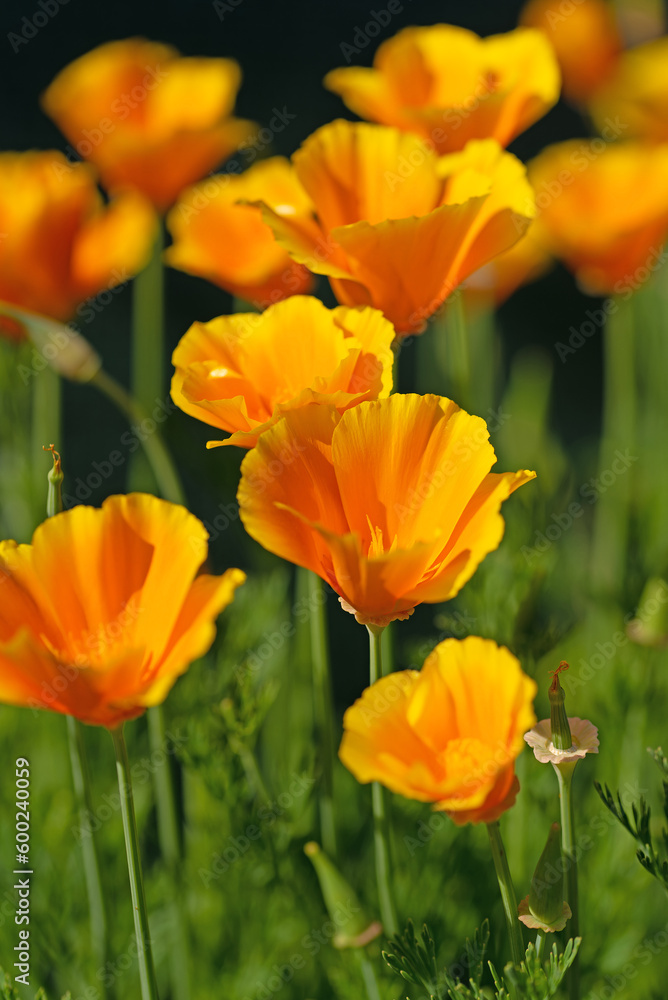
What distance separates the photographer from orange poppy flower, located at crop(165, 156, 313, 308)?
68 centimetres

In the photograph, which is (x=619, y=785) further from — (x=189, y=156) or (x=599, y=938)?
(x=189, y=156)

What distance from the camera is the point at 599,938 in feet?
2.28

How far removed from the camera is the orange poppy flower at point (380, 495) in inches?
16.1

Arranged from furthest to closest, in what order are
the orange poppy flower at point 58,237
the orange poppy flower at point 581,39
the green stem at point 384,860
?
the orange poppy flower at point 581,39 → the orange poppy flower at point 58,237 → the green stem at point 384,860

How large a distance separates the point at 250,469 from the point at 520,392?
2.57 feet

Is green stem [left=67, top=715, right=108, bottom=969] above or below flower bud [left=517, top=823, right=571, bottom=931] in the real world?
below

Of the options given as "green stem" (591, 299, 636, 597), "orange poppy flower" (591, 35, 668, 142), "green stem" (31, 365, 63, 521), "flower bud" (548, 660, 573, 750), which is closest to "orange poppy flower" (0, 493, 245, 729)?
"flower bud" (548, 660, 573, 750)

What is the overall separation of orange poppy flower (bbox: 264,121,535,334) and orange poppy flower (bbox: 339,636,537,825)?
0.21m

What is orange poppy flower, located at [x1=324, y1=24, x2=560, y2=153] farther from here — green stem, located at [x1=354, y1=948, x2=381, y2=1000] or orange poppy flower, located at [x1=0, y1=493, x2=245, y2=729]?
green stem, located at [x1=354, y1=948, x2=381, y2=1000]

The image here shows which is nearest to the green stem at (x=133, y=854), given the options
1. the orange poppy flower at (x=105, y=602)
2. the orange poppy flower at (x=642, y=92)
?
the orange poppy flower at (x=105, y=602)

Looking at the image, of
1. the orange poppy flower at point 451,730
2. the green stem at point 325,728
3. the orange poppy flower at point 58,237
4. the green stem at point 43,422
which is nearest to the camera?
the orange poppy flower at point 451,730

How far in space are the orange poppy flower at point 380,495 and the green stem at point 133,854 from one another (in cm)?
10

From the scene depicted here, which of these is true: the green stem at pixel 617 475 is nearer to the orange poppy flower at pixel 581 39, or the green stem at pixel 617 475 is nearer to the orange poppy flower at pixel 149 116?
the orange poppy flower at pixel 581 39

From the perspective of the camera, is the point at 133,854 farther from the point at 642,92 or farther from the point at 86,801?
the point at 642,92
